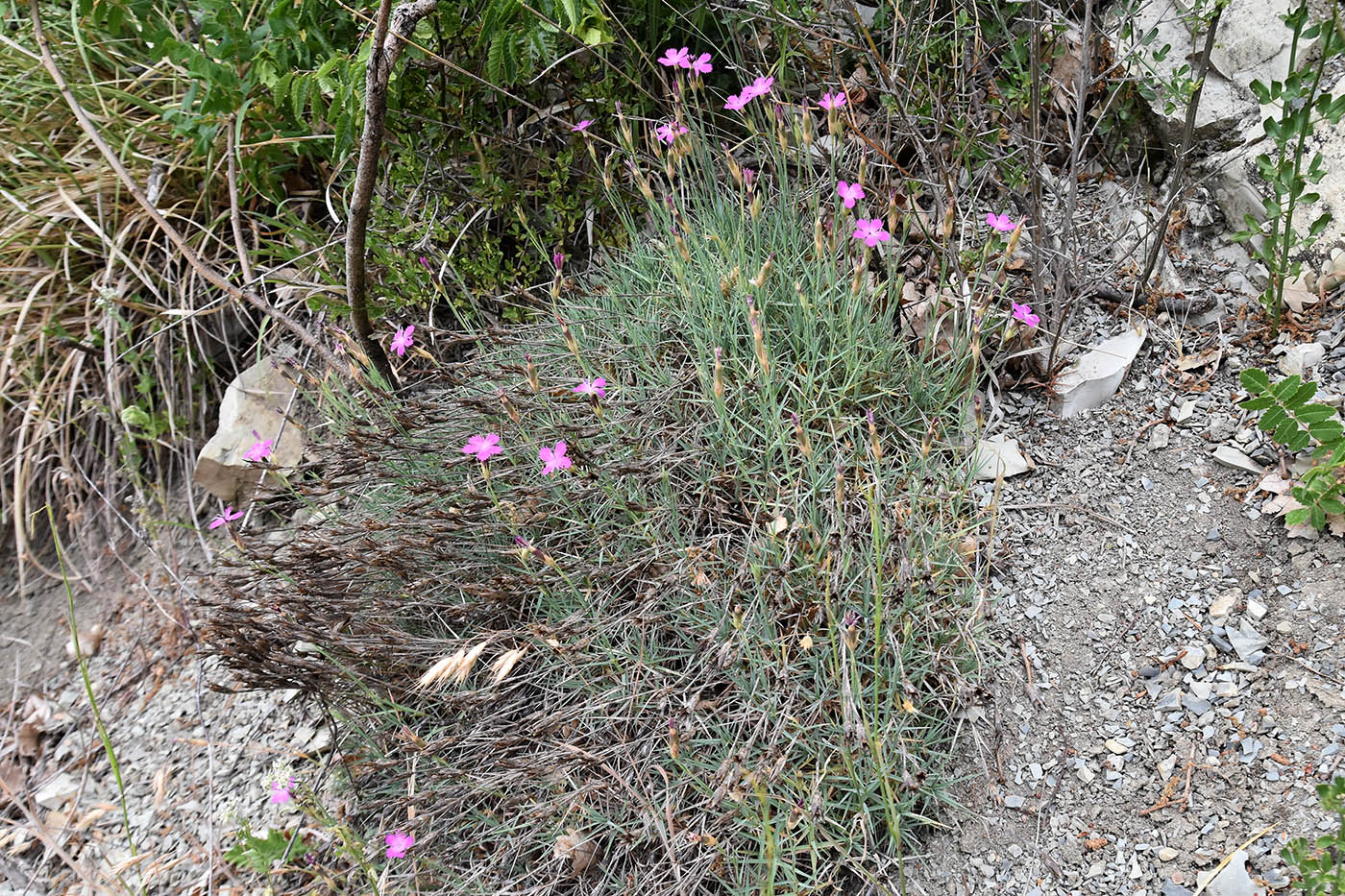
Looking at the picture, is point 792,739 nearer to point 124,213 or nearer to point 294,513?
point 294,513

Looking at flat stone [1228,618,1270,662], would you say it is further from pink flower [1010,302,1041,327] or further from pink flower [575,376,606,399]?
pink flower [575,376,606,399]

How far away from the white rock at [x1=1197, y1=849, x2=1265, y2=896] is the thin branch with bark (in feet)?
7.19

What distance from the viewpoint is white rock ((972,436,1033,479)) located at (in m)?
2.13

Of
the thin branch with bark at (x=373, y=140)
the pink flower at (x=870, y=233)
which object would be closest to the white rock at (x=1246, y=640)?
the pink flower at (x=870, y=233)

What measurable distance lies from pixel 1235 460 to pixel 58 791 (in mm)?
3092

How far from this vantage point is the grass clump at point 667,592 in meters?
1.70

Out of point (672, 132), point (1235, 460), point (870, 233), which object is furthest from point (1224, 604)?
point (672, 132)

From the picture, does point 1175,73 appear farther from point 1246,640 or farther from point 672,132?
point 1246,640

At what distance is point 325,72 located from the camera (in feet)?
7.52

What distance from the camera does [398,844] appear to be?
1.70 m

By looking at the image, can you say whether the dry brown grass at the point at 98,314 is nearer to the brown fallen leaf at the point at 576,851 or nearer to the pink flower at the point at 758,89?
the pink flower at the point at 758,89

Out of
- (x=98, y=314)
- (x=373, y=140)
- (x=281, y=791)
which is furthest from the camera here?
(x=98, y=314)

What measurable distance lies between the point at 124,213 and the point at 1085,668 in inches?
139

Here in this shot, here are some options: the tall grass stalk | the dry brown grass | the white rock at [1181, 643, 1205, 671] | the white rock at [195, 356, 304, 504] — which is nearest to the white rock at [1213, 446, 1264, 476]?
the white rock at [1181, 643, 1205, 671]
